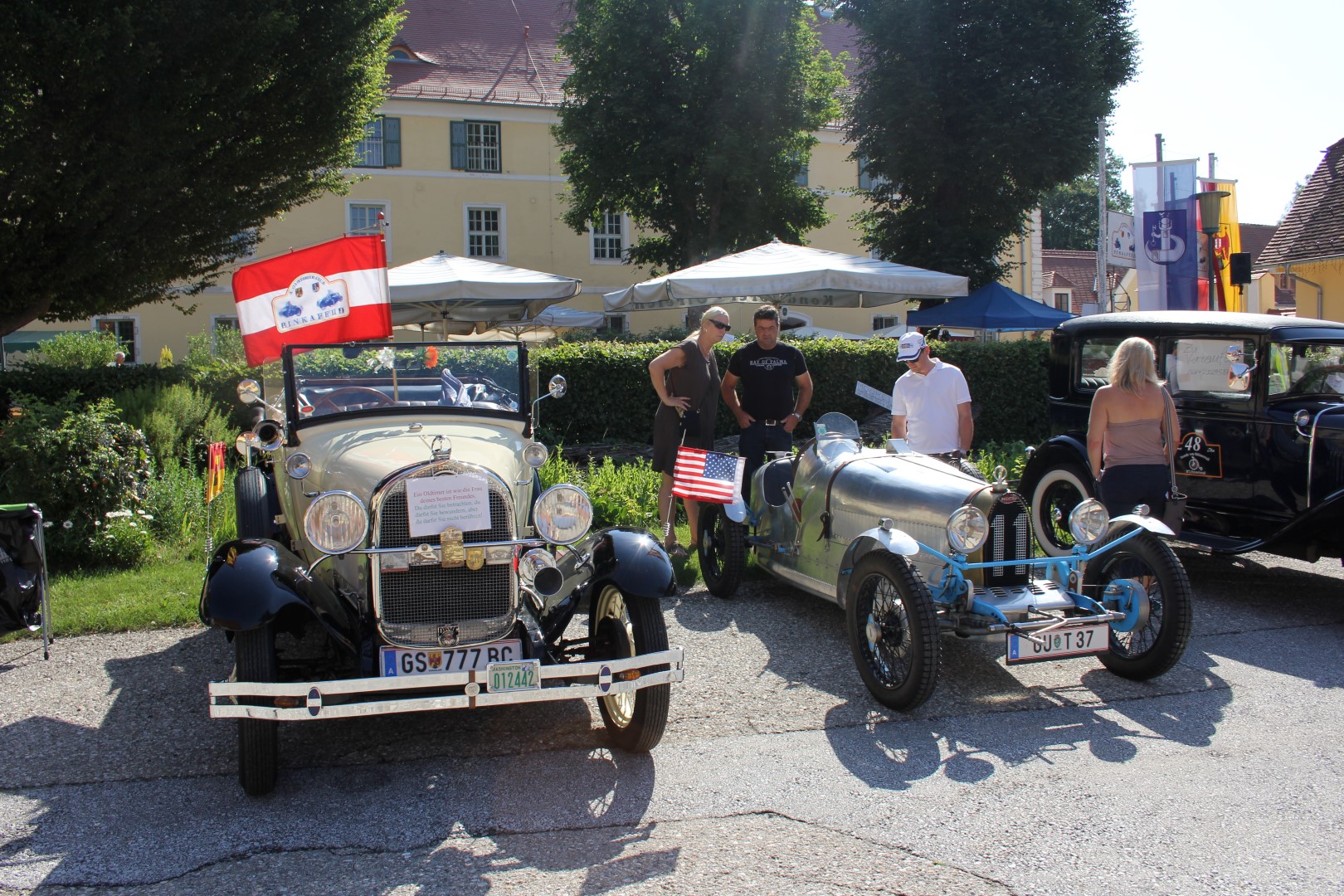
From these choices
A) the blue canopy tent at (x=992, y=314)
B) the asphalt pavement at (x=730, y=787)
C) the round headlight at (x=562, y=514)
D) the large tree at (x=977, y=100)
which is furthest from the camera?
the large tree at (x=977, y=100)

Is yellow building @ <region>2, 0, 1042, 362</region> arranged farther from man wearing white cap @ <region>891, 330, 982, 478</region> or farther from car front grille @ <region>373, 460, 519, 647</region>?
car front grille @ <region>373, 460, 519, 647</region>

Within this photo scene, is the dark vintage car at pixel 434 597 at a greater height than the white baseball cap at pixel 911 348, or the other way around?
the white baseball cap at pixel 911 348

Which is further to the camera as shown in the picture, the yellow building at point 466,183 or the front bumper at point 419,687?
the yellow building at point 466,183

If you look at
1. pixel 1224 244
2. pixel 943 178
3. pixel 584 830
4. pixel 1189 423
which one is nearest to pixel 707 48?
pixel 943 178

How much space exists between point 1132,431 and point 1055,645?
200 cm

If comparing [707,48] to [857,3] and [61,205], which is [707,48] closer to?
[857,3]

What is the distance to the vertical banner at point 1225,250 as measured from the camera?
13977 mm

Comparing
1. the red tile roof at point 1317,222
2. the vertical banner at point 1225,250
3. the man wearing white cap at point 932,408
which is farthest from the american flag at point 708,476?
the red tile roof at point 1317,222

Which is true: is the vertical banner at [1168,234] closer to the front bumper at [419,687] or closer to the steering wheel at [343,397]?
the steering wheel at [343,397]

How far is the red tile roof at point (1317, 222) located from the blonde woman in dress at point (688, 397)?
686 inches

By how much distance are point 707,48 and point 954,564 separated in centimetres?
2266

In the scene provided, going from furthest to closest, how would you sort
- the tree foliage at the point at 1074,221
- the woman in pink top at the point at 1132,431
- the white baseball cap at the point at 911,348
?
the tree foliage at the point at 1074,221 → the white baseball cap at the point at 911,348 → the woman in pink top at the point at 1132,431

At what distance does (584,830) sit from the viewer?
144 inches

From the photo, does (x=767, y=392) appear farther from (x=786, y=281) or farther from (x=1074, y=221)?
(x=1074, y=221)
